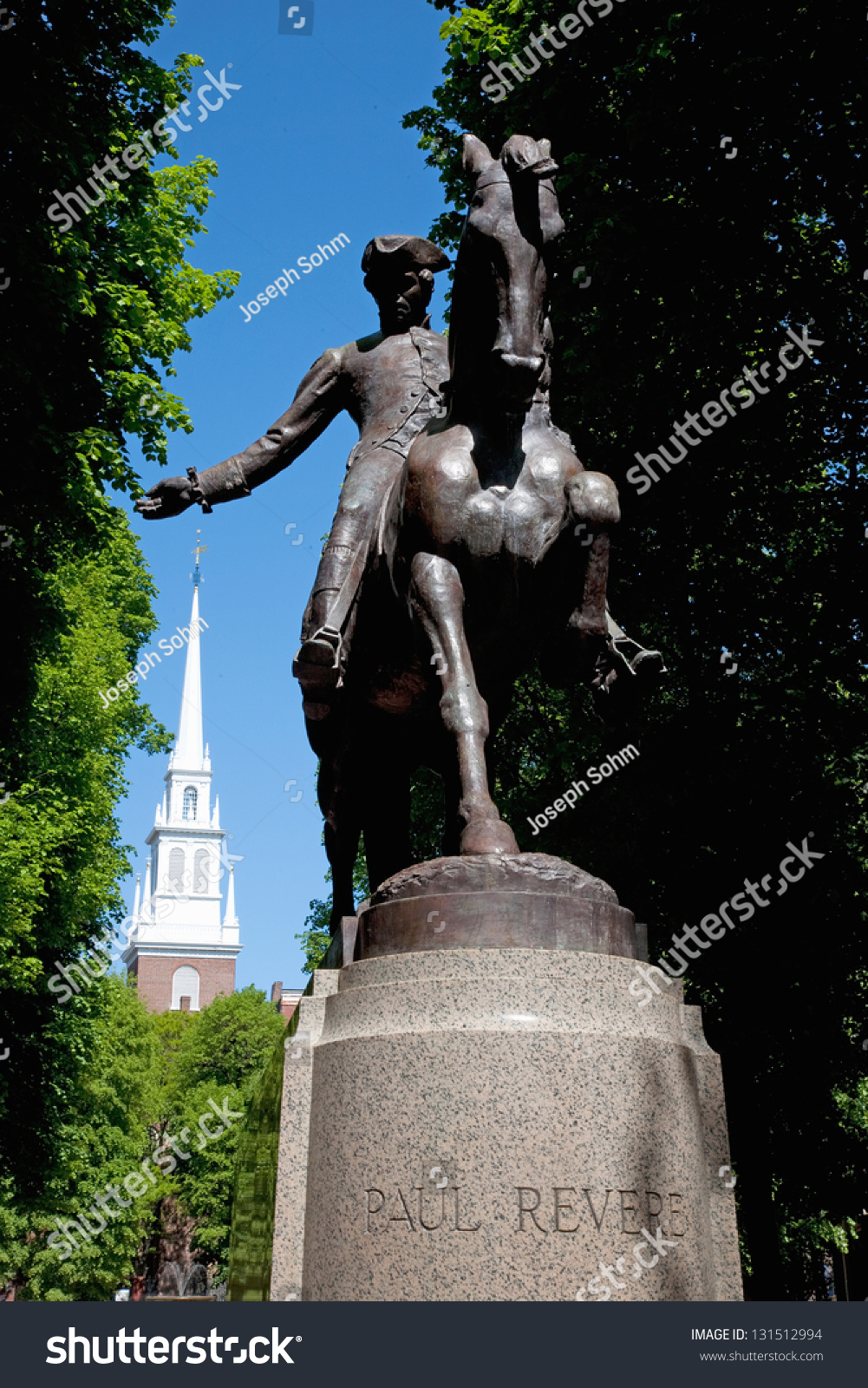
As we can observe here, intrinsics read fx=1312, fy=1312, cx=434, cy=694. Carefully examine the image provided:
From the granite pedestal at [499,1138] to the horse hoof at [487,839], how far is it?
0.20m

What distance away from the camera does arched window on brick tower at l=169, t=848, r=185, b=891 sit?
498ft

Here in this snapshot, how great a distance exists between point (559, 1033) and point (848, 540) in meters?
9.97

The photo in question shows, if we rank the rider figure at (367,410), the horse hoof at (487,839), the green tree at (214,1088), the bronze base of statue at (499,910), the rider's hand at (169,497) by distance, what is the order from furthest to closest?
1. the green tree at (214,1088)
2. the rider's hand at (169,497)
3. the rider figure at (367,410)
4. the horse hoof at (487,839)
5. the bronze base of statue at (499,910)

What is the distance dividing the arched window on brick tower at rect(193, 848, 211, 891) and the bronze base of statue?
147402mm

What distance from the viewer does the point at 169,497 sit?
700cm

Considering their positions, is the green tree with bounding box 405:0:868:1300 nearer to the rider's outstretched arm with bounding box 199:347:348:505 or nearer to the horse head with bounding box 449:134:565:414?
the rider's outstretched arm with bounding box 199:347:348:505

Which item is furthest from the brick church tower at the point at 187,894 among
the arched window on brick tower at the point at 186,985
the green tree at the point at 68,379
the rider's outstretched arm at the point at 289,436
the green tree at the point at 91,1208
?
the rider's outstretched arm at the point at 289,436

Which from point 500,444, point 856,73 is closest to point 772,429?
point 856,73

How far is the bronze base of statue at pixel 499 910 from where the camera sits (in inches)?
194

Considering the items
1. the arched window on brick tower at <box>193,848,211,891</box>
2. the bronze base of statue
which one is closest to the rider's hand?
the bronze base of statue

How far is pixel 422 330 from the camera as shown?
730cm

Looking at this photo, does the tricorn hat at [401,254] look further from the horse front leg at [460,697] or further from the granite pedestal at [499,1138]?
the granite pedestal at [499,1138]

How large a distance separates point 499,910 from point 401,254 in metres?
3.96

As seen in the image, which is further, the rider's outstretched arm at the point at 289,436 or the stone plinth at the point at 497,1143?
the rider's outstretched arm at the point at 289,436
